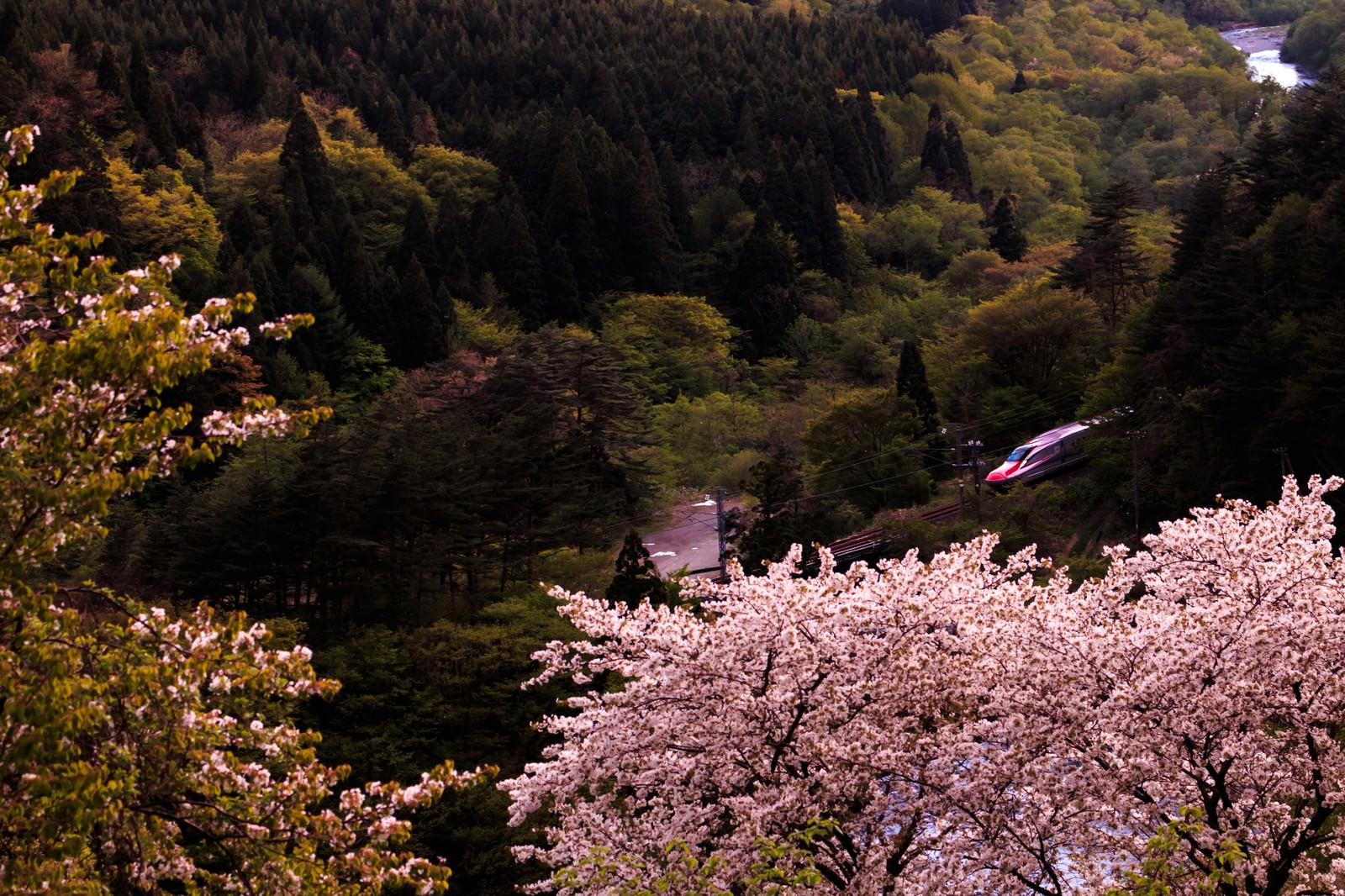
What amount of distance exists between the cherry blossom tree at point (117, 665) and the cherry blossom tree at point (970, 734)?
4.22 meters

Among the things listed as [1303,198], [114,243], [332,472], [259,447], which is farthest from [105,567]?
[1303,198]

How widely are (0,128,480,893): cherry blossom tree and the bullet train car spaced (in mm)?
36573

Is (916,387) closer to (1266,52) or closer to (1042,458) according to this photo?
(1042,458)

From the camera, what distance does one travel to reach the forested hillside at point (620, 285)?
32312mm

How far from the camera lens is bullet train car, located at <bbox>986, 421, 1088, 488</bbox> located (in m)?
42.6

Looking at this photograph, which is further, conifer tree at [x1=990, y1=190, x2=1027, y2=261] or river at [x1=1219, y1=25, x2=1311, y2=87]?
river at [x1=1219, y1=25, x2=1311, y2=87]

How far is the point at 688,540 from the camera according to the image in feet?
148

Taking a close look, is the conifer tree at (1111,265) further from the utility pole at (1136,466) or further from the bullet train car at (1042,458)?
the utility pole at (1136,466)

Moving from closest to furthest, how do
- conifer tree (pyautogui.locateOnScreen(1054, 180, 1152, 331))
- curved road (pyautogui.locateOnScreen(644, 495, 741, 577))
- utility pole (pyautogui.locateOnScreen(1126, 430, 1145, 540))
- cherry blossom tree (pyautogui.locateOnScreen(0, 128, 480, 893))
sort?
cherry blossom tree (pyautogui.locateOnScreen(0, 128, 480, 893)), utility pole (pyautogui.locateOnScreen(1126, 430, 1145, 540)), curved road (pyautogui.locateOnScreen(644, 495, 741, 577)), conifer tree (pyautogui.locateOnScreen(1054, 180, 1152, 331))

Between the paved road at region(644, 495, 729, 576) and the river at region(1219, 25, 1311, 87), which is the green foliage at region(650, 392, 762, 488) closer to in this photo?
the paved road at region(644, 495, 729, 576)

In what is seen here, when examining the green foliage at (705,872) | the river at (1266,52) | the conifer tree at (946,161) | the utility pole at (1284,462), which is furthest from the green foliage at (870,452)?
the river at (1266,52)

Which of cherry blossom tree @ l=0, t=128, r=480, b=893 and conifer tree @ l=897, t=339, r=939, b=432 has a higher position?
cherry blossom tree @ l=0, t=128, r=480, b=893

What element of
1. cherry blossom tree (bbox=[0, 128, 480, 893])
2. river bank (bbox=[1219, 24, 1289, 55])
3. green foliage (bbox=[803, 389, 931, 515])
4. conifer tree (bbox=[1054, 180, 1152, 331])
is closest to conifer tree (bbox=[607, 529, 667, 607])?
green foliage (bbox=[803, 389, 931, 515])

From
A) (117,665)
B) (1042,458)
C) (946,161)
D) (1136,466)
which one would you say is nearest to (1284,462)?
(1136,466)
